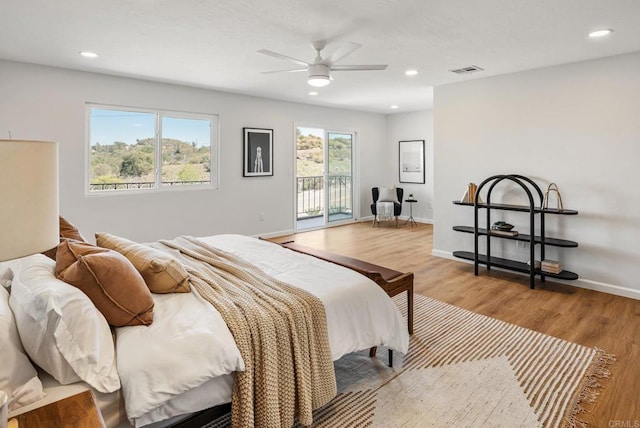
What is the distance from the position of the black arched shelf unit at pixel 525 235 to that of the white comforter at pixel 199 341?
2.51m

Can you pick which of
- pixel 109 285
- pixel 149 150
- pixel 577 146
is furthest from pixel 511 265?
pixel 149 150

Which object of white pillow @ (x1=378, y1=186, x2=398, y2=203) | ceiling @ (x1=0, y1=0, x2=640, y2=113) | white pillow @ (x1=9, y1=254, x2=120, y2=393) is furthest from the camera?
white pillow @ (x1=378, y1=186, x2=398, y2=203)

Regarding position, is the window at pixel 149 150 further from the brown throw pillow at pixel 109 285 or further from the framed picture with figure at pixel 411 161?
the framed picture with figure at pixel 411 161

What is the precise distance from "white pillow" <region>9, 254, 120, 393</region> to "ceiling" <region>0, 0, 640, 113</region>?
221 cm

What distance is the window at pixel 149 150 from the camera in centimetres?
477

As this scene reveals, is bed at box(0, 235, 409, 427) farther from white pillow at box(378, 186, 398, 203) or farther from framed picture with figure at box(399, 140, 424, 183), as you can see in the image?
framed picture with figure at box(399, 140, 424, 183)

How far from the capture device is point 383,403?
2.05 meters

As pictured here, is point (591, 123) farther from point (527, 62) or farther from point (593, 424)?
point (593, 424)

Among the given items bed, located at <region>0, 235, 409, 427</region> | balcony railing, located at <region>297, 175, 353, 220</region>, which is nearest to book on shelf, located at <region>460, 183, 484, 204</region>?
bed, located at <region>0, 235, 409, 427</region>

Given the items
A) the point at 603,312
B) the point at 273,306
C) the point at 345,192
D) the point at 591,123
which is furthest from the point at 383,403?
the point at 345,192

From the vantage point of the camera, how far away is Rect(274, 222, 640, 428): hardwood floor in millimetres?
2121

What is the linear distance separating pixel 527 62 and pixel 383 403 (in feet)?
12.7

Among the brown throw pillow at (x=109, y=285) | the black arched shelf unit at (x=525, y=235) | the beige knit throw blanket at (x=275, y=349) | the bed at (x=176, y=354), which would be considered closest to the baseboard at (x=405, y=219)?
the black arched shelf unit at (x=525, y=235)

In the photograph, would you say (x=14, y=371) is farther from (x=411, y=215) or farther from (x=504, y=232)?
(x=411, y=215)
